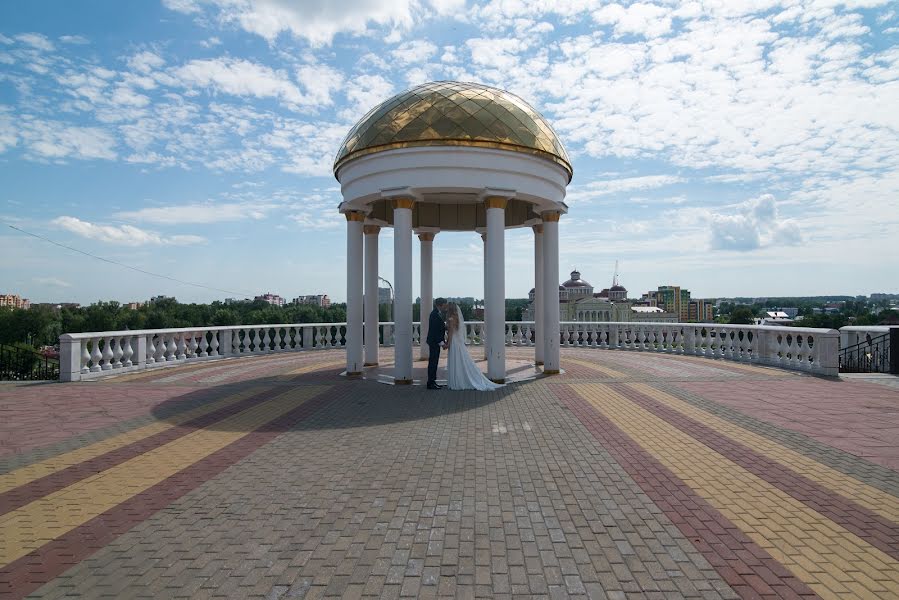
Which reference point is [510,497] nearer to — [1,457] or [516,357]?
[1,457]

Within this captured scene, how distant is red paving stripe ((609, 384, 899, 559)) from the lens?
441 cm

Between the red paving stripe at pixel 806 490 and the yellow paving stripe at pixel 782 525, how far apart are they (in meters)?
0.11

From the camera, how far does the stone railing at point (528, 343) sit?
44.8 ft

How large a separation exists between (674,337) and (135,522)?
789 inches

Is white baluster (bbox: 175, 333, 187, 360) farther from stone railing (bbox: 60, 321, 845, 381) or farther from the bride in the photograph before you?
the bride

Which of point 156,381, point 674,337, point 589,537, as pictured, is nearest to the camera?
point 589,537

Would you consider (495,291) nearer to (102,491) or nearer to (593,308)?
(102,491)

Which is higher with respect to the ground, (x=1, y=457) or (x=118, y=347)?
(x=118, y=347)

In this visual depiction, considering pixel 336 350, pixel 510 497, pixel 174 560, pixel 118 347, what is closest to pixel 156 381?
pixel 118 347

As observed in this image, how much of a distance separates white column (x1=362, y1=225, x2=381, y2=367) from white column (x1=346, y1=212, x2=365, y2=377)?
1.70m

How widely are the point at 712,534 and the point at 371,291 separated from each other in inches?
499

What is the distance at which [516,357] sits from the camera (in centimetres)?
1847

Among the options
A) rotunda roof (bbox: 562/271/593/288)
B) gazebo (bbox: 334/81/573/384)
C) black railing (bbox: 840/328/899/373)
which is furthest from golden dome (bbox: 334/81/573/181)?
rotunda roof (bbox: 562/271/593/288)

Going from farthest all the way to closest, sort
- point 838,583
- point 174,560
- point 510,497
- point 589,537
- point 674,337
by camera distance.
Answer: point 674,337 → point 510,497 → point 589,537 → point 174,560 → point 838,583
